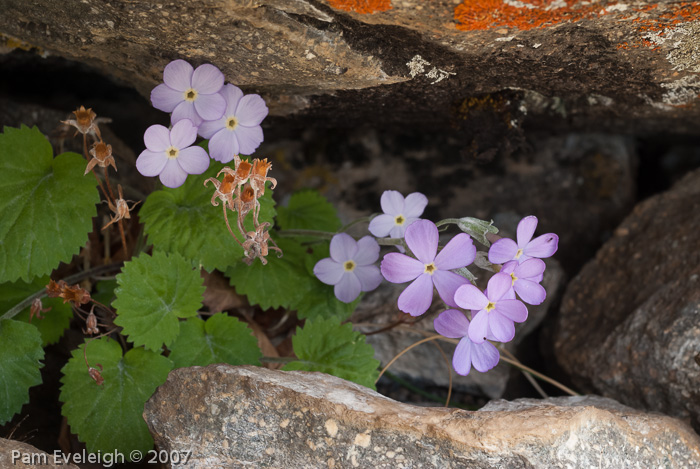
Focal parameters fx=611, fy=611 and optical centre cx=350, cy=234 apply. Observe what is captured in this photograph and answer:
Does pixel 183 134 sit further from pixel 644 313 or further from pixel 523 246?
pixel 644 313

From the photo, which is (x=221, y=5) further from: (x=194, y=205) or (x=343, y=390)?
(x=343, y=390)

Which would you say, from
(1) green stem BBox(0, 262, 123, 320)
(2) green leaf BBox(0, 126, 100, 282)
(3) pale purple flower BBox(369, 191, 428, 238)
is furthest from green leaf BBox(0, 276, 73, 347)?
(3) pale purple flower BBox(369, 191, 428, 238)

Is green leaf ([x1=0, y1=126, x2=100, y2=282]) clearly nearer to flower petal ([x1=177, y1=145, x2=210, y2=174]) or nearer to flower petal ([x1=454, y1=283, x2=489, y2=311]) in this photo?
flower petal ([x1=177, y1=145, x2=210, y2=174])

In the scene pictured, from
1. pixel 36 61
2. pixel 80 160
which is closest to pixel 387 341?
pixel 80 160

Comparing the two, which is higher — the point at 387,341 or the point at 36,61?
the point at 36,61

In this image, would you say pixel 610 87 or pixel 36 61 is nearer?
pixel 610 87

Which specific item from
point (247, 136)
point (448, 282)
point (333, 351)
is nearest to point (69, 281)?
point (247, 136)

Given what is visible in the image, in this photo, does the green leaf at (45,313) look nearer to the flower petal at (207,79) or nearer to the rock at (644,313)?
the flower petal at (207,79)
